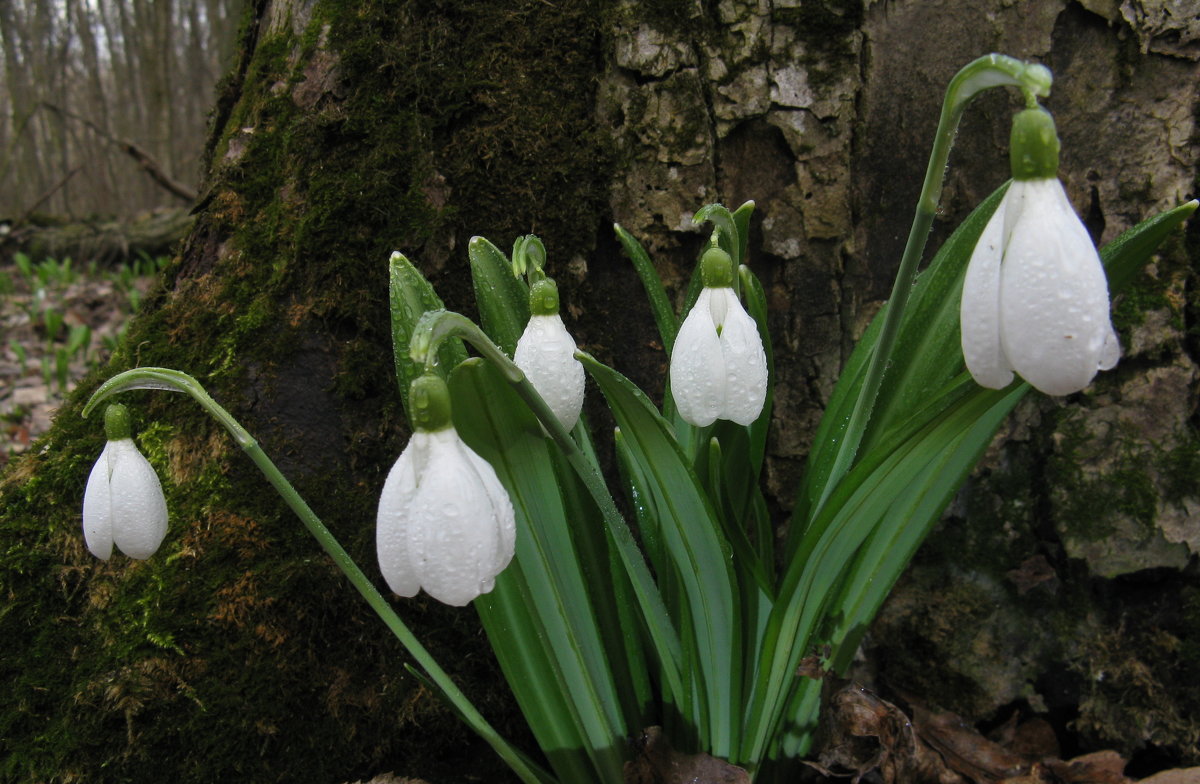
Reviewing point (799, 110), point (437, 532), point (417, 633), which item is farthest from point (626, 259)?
point (437, 532)

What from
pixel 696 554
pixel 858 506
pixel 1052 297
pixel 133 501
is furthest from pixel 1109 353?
pixel 133 501

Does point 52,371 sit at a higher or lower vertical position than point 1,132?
lower

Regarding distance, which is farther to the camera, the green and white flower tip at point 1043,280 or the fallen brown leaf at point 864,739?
the fallen brown leaf at point 864,739

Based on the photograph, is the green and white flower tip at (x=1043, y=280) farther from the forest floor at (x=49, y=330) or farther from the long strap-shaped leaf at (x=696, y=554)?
the forest floor at (x=49, y=330)

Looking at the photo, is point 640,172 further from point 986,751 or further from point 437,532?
point 986,751

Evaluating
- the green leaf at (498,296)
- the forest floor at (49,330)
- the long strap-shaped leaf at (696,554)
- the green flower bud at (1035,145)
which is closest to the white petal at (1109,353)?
the green flower bud at (1035,145)

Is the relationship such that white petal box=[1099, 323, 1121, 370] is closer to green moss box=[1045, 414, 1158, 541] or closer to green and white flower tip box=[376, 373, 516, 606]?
green and white flower tip box=[376, 373, 516, 606]

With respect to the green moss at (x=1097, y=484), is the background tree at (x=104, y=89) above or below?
above

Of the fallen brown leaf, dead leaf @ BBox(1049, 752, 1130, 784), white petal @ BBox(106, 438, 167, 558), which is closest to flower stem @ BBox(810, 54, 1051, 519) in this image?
the fallen brown leaf
